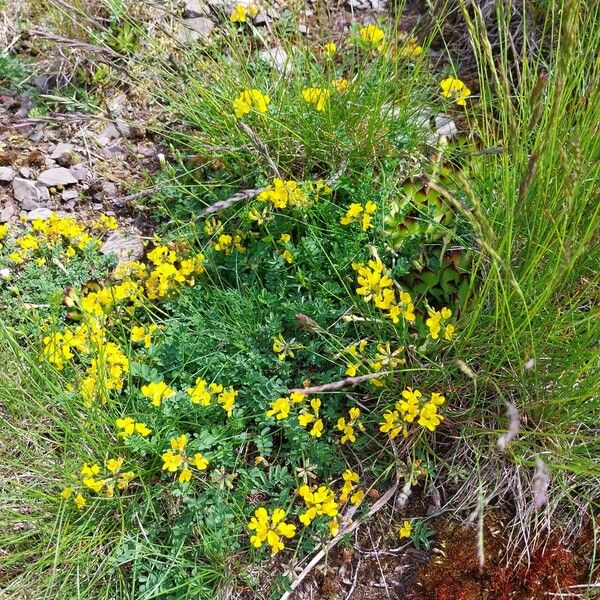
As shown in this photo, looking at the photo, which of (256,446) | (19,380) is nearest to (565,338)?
(256,446)

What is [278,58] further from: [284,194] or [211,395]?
[211,395]

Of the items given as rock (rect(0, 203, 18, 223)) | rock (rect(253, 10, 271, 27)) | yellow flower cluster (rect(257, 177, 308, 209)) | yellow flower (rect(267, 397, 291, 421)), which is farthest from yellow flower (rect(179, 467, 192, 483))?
rock (rect(253, 10, 271, 27))

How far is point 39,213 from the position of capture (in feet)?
10.7

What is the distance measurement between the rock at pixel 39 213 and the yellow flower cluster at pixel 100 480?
58.8 inches

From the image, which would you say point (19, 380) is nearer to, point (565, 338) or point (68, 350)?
point (68, 350)

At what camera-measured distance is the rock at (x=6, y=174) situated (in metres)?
3.37

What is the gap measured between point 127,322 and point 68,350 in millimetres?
397

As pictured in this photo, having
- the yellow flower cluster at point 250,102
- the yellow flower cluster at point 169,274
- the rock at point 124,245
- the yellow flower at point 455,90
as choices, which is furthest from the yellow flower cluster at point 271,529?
the yellow flower at point 455,90

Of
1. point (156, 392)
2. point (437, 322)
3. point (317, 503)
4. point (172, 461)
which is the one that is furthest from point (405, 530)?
point (156, 392)

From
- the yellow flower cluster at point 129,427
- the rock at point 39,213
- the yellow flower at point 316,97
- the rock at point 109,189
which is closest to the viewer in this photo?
the yellow flower cluster at point 129,427

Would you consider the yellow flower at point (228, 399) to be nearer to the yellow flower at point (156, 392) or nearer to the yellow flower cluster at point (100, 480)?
the yellow flower at point (156, 392)

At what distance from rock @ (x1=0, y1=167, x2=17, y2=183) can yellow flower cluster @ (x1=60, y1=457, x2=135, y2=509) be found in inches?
71.1

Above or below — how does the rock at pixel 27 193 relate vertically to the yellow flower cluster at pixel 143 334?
above

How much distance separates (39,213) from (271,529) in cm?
208
